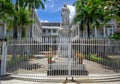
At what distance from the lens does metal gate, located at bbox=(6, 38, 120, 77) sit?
13.6m

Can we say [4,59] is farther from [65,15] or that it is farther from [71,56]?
[65,15]

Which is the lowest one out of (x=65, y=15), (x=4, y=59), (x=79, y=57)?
(x=4, y=59)

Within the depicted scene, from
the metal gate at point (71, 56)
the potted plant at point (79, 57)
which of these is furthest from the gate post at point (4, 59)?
the potted plant at point (79, 57)

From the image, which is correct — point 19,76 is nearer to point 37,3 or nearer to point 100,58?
point 100,58

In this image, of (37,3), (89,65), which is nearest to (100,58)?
(89,65)

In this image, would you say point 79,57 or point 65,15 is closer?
point 79,57

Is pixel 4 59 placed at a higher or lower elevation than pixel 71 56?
lower

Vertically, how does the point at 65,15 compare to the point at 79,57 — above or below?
above

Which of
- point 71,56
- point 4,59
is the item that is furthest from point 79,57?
point 4,59

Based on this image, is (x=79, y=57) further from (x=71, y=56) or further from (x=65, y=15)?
(x=65, y=15)

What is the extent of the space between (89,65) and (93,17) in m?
13.2

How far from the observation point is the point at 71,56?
14.1 m

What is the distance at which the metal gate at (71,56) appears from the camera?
13602mm

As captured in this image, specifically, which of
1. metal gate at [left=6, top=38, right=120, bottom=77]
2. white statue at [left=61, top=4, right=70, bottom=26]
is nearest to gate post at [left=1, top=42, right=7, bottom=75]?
metal gate at [left=6, top=38, right=120, bottom=77]
